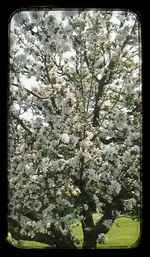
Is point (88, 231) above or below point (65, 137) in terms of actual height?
below

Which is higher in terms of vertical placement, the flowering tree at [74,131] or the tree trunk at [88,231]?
the flowering tree at [74,131]

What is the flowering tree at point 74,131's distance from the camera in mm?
1659

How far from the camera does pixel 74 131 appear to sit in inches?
67.6

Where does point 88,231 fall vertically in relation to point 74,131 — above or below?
below

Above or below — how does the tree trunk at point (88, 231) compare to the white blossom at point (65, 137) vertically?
below

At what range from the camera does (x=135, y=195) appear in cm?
165

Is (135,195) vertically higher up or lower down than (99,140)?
lower down

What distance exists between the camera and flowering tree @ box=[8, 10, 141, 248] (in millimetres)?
1659

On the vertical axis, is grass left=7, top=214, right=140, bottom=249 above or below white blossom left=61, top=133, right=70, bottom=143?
below
